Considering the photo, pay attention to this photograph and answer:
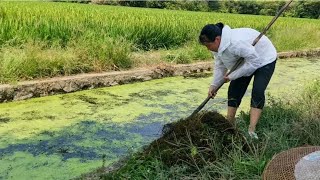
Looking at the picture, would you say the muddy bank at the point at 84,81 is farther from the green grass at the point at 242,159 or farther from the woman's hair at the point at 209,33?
the woman's hair at the point at 209,33

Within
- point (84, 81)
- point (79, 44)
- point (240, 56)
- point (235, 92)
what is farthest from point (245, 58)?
point (79, 44)

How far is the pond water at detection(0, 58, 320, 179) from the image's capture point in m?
3.22

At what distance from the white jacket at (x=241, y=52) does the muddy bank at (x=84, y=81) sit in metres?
2.46

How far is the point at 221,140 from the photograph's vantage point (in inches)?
117

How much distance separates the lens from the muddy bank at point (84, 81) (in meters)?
4.80

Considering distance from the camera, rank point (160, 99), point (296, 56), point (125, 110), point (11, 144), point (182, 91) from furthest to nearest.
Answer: point (296, 56) < point (182, 91) < point (160, 99) < point (125, 110) < point (11, 144)

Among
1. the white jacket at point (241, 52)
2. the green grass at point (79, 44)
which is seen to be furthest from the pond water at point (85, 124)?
the white jacket at point (241, 52)

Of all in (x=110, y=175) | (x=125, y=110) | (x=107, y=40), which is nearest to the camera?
(x=110, y=175)

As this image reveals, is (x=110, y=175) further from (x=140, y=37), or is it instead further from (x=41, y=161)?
(x=140, y=37)

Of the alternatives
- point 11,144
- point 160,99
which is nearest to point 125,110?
point 160,99

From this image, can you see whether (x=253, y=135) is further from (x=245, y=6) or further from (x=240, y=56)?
(x=245, y=6)

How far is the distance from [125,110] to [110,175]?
1.96 m

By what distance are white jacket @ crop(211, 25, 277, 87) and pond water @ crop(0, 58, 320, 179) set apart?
66 centimetres

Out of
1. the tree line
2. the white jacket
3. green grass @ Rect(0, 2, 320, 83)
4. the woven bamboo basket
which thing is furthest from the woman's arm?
the tree line
